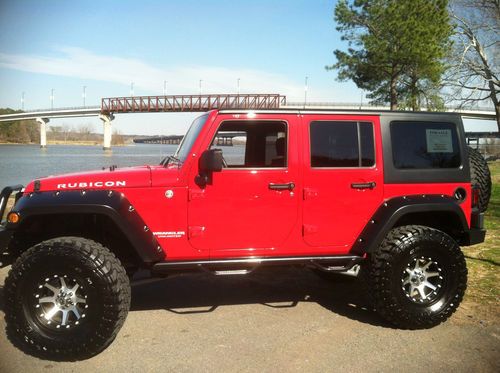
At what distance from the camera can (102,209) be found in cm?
356

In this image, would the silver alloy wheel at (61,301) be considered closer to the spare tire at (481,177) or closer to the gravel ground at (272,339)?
the gravel ground at (272,339)

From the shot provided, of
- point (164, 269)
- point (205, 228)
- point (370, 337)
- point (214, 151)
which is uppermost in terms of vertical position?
point (214, 151)

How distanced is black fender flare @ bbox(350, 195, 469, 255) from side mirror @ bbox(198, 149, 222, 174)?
1515mm

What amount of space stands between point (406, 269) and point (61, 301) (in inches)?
122

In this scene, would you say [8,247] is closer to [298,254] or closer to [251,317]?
[251,317]

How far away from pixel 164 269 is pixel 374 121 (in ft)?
7.85

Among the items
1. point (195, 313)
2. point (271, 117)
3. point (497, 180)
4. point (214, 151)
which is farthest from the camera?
point (497, 180)

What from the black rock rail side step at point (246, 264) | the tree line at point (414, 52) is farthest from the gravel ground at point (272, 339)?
the tree line at point (414, 52)

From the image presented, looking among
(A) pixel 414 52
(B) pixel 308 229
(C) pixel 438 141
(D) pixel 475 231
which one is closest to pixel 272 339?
(B) pixel 308 229

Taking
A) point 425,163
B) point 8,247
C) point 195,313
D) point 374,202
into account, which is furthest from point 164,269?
point 425,163

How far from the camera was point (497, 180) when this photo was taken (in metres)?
17.3

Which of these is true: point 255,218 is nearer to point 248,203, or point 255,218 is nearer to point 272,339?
point 248,203

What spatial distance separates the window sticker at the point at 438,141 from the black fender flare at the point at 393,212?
468 millimetres

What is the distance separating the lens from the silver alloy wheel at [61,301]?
3568 millimetres
